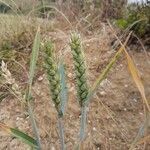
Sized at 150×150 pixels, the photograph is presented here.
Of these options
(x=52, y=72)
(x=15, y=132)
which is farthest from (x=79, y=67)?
(x=15, y=132)

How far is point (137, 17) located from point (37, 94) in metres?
1.24

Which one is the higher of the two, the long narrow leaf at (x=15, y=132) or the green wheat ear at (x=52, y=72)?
the green wheat ear at (x=52, y=72)

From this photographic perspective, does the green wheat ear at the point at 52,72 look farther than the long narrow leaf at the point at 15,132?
No

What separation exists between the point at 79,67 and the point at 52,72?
8 centimetres

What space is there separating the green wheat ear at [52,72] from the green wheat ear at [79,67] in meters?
0.06

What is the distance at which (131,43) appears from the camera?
12.5 feet

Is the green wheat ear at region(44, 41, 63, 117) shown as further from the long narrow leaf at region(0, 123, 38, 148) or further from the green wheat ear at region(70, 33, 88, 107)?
the long narrow leaf at region(0, 123, 38, 148)

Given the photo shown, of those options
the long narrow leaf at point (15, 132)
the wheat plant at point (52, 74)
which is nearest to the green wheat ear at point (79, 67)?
the wheat plant at point (52, 74)

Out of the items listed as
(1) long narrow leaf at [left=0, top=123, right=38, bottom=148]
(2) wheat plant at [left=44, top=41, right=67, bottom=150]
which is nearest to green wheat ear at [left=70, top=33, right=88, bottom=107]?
(2) wheat plant at [left=44, top=41, right=67, bottom=150]

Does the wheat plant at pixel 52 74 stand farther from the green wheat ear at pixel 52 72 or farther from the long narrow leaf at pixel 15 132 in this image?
the long narrow leaf at pixel 15 132

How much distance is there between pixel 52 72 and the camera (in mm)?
1233

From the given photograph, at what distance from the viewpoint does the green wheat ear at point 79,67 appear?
4.06ft

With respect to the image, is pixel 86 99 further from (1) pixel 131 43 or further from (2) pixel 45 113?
(1) pixel 131 43

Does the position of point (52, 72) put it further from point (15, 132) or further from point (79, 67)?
point (15, 132)
